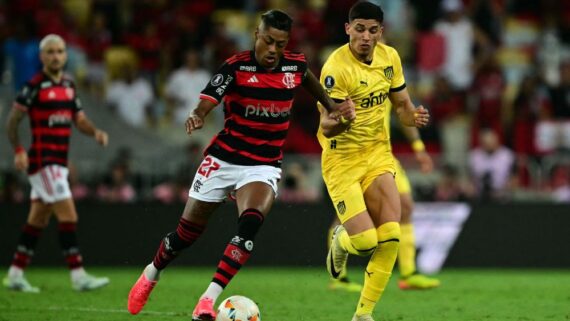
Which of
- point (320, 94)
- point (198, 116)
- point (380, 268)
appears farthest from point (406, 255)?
point (198, 116)

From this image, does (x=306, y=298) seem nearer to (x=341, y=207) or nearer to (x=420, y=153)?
(x=420, y=153)

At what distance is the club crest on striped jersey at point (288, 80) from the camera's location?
9023mm

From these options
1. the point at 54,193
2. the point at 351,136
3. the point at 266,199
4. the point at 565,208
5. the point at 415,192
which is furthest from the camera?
the point at 415,192

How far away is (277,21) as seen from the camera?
28.7 feet

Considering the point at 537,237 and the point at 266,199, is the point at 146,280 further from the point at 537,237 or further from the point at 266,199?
the point at 537,237

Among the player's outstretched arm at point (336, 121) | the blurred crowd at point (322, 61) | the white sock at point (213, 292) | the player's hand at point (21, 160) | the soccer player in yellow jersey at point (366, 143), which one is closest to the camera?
the white sock at point (213, 292)

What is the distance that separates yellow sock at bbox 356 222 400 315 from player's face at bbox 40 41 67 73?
4.51 m

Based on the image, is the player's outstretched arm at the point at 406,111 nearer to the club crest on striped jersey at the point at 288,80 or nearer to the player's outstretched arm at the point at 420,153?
the club crest on striped jersey at the point at 288,80

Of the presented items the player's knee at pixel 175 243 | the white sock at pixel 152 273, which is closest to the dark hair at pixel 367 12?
the player's knee at pixel 175 243

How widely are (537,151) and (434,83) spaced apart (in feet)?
7.09

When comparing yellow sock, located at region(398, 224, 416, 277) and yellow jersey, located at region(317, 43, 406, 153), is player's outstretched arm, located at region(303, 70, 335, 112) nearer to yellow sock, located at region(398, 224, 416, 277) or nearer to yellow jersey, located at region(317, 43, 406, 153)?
yellow jersey, located at region(317, 43, 406, 153)

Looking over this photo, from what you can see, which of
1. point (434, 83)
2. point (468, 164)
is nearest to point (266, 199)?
point (468, 164)

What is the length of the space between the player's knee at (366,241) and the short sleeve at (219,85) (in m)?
1.54

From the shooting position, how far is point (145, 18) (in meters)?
20.3
